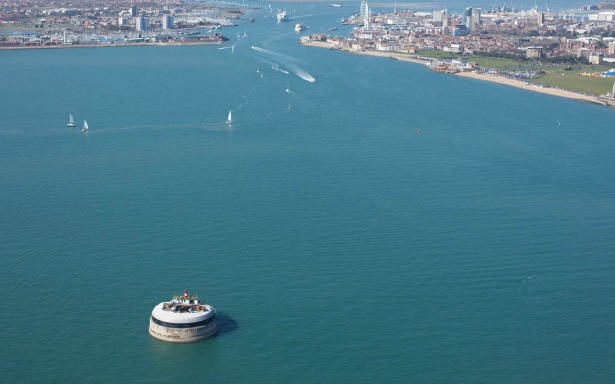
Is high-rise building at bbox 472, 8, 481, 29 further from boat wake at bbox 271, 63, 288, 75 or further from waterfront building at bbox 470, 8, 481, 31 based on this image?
boat wake at bbox 271, 63, 288, 75

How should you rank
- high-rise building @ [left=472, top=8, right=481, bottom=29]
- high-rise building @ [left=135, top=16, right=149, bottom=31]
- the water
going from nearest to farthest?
the water
high-rise building @ [left=135, top=16, right=149, bottom=31]
high-rise building @ [left=472, top=8, right=481, bottom=29]

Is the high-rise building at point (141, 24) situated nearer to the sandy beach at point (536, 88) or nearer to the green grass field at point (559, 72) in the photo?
the green grass field at point (559, 72)

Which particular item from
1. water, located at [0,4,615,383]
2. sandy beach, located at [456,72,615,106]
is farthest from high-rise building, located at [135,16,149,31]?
water, located at [0,4,615,383]

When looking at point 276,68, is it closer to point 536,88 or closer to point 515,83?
point 515,83

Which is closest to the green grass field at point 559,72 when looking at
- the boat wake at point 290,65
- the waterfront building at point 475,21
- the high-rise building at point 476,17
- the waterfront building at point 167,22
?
the boat wake at point 290,65

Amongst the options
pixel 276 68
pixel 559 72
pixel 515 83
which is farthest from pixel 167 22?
pixel 515 83

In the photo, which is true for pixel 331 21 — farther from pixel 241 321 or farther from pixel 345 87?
pixel 241 321

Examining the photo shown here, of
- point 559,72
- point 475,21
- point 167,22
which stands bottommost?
point 559,72

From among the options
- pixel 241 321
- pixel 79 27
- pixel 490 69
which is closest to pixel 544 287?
pixel 241 321

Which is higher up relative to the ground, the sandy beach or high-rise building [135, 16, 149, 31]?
high-rise building [135, 16, 149, 31]
